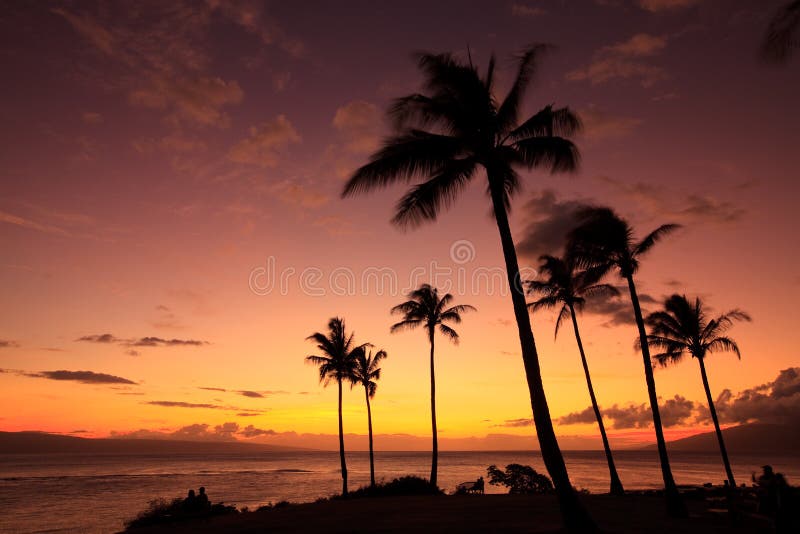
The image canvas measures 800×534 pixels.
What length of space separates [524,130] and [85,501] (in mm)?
57016

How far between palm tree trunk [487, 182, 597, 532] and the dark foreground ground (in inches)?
35.6

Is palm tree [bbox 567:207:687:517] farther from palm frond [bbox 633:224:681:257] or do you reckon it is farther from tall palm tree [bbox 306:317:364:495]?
tall palm tree [bbox 306:317:364:495]

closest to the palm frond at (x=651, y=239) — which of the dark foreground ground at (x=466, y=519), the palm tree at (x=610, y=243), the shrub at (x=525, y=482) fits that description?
the palm tree at (x=610, y=243)

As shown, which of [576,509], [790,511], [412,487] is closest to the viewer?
[790,511]

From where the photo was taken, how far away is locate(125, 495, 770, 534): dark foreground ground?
12672mm

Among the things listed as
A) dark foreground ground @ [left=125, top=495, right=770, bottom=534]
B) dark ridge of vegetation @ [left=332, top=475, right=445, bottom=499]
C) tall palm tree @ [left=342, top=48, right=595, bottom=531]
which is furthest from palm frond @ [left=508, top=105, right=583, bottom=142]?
dark ridge of vegetation @ [left=332, top=475, right=445, bottom=499]

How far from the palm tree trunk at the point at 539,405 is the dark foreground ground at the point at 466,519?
90 cm

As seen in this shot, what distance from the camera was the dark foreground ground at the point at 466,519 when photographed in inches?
499

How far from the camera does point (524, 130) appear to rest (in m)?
14.0

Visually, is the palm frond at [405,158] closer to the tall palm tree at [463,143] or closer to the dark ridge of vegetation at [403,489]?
the tall palm tree at [463,143]

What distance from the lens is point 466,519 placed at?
14.2 metres

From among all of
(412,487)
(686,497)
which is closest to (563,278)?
(686,497)

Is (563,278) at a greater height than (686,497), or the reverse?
(563,278)

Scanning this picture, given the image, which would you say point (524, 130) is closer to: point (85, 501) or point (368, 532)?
point (368, 532)
